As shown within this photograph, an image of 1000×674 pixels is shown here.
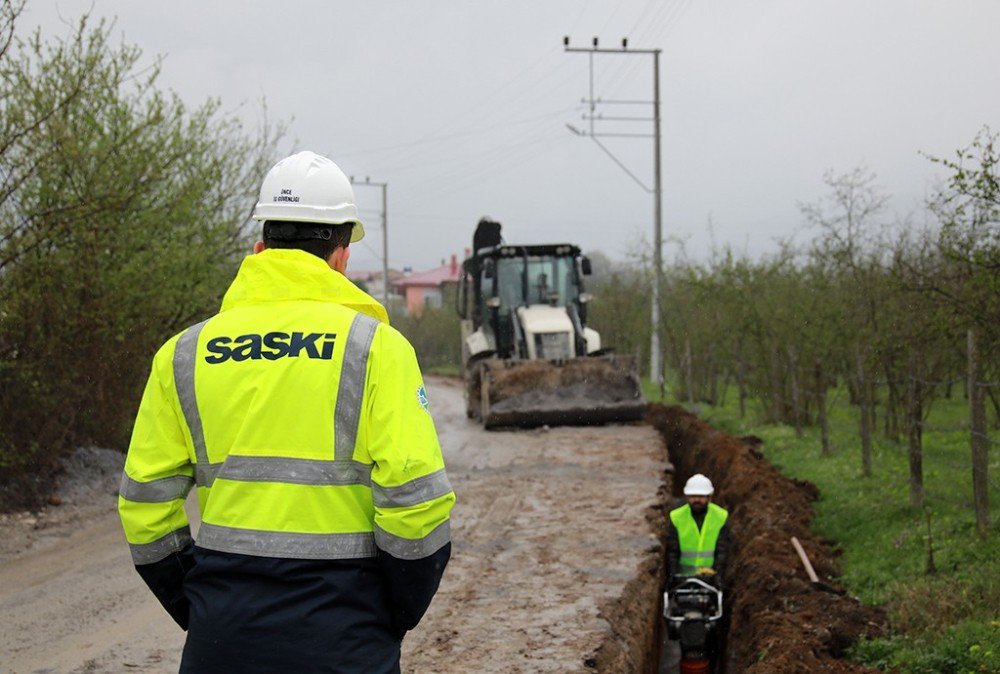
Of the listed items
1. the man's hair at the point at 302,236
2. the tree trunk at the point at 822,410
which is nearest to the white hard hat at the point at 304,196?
the man's hair at the point at 302,236

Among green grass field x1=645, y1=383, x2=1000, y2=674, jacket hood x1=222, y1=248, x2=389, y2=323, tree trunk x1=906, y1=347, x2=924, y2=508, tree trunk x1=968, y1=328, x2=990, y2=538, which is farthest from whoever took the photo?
tree trunk x1=906, y1=347, x2=924, y2=508

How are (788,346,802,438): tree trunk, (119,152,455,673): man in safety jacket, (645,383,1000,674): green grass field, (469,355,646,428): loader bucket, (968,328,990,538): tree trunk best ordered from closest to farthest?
(119,152,455,673): man in safety jacket, (645,383,1000,674): green grass field, (968,328,990,538): tree trunk, (788,346,802,438): tree trunk, (469,355,646,428): loader bucket

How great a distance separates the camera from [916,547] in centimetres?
846

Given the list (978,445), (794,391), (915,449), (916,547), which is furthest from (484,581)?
(794,391)

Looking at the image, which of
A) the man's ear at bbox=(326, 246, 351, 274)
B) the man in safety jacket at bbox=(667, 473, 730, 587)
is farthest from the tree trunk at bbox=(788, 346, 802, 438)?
the man's ear at bbox=(326, 246, 351, 274)

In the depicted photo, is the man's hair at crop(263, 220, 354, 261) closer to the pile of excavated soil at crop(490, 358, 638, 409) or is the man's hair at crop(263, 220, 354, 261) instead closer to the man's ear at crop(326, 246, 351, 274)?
the man's ear at crop(326, 246, 351, 274)

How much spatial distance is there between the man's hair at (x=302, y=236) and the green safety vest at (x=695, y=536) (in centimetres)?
768

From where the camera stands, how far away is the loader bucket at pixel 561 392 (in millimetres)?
18500

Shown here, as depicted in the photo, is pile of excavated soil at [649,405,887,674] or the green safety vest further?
the green safety vest

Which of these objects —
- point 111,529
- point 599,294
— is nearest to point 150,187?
point 111,529

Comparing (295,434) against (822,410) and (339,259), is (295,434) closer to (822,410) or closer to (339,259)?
(339,259)

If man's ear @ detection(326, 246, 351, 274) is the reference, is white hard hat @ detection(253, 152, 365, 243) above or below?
above

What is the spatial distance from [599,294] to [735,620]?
67.5 ft

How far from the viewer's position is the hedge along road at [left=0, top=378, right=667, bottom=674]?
6.59 meters
